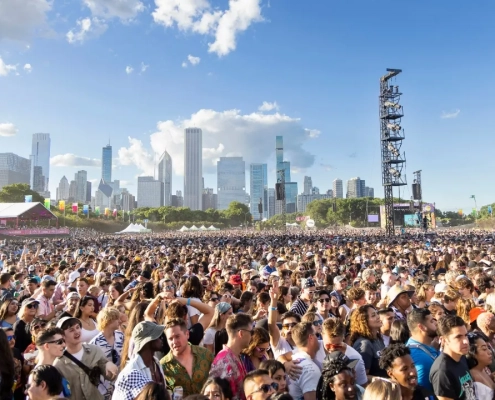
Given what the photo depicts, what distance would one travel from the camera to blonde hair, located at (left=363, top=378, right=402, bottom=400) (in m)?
2.50

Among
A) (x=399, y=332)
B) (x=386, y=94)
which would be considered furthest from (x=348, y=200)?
(x=399, y=332)

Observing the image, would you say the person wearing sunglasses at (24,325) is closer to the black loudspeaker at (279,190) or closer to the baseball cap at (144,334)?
the baseball cap at (144,334)

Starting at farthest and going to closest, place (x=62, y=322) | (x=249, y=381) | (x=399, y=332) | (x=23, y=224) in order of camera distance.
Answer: (x=23, y=224), (x=399, y=332), (x=62, y=322), (x=249, y=381)

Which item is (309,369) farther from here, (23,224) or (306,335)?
(23,224)

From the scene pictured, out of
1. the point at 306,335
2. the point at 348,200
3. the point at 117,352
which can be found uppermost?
the point at 348,200

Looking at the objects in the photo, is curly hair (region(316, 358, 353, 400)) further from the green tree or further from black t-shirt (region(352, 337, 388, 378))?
the green tree

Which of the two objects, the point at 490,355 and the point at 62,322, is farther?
the point at 62,322

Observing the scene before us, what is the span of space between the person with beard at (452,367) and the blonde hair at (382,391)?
2.53ft

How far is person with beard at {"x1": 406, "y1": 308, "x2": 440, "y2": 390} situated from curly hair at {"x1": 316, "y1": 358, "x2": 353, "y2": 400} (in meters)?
0.90

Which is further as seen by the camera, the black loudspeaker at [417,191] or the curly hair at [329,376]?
the black loudspeaker at [417,191]

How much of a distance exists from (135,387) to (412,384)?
2057mm

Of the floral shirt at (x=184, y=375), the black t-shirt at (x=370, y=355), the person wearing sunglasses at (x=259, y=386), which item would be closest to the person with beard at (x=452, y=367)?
the black t-shirt at (x=370, y=355)

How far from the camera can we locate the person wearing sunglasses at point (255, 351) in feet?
11.7

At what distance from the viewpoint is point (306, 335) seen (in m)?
3.49
